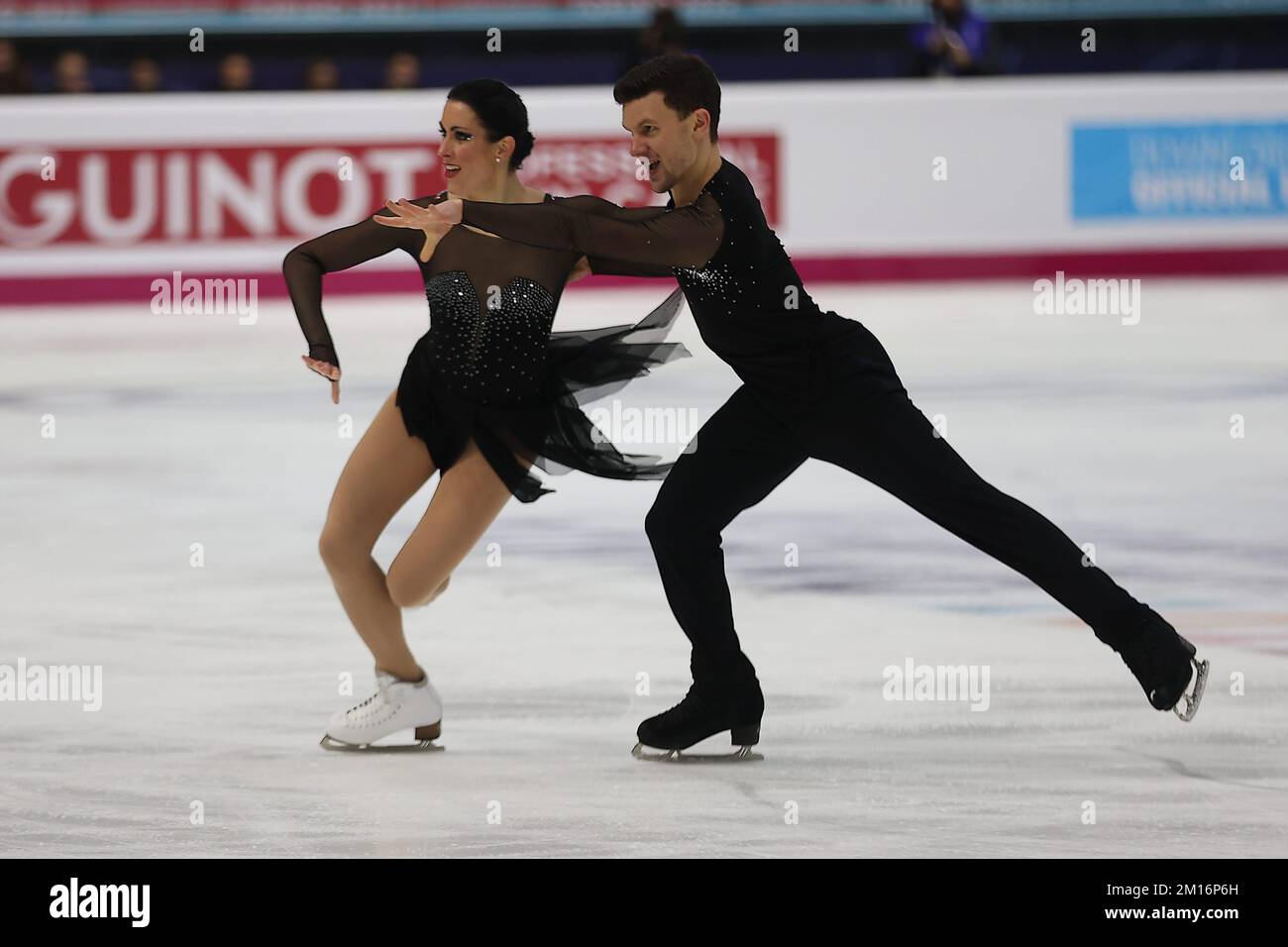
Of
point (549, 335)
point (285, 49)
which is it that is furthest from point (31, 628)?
point (285, 49)

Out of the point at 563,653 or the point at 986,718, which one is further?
the point at 563,653

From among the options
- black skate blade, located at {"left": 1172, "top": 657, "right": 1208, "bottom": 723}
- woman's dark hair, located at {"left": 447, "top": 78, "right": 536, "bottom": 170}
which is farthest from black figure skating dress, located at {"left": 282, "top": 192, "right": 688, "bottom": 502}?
black skate blade, located at {"left": 1172, "top": 657, "right": 1208, "bottom": 723}

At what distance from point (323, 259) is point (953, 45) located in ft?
32.8

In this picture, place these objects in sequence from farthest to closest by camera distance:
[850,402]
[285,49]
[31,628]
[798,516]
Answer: [285,49] < [798,516] < [31,628] < [850,402]

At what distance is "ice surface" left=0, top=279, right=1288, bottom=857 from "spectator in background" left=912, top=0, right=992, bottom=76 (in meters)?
3.85

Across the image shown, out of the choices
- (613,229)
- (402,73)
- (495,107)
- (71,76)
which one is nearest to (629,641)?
(495,107)

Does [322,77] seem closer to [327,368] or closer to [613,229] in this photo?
[327,368]

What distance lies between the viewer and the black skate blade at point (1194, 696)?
13.6 feet

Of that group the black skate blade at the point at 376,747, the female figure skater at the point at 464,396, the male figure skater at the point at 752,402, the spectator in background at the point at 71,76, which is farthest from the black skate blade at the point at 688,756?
the spectator in background at the point at 71,76

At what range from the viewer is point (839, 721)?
4723mm

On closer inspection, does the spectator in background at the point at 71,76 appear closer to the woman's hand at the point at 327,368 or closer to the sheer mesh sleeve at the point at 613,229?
the woman's hand at the point at 327,368

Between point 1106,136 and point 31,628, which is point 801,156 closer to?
point 1106,136

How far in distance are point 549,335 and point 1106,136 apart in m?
9.62

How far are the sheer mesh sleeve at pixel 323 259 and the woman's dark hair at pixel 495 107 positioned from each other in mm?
187
